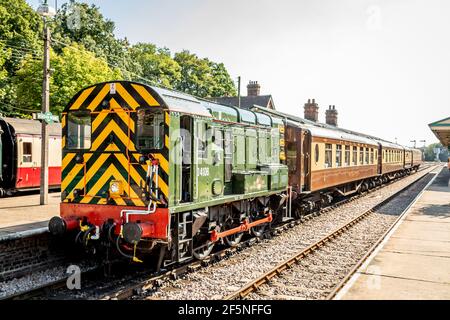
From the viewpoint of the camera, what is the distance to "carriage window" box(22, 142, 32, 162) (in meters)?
17.7

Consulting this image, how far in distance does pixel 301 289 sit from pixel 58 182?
48.4 feet

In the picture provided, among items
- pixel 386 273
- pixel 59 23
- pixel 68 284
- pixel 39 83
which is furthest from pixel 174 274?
pixel 59 23

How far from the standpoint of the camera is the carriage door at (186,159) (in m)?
7.97

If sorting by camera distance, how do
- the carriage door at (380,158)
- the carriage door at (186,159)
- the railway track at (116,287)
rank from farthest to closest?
1. the carriage door at (380,158)
2. the carriage door at (186,159)
3. the railway track at (116,287)

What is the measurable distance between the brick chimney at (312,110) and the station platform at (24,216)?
32252 millimetres

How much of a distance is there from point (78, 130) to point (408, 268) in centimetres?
720

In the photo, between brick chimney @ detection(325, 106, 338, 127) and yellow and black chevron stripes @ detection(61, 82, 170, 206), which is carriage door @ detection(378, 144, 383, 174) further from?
brick chimney @ detection(325, 106, 338, 127)

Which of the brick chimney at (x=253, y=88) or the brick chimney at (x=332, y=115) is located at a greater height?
the brick chimney at (x=253, y=88)

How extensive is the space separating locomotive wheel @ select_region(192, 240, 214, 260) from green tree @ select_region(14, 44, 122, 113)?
1683 centimetres

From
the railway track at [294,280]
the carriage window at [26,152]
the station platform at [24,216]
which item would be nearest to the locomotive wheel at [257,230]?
the railway track at [294,280]

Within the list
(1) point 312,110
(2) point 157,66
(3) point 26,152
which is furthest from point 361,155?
(2) point 157,66

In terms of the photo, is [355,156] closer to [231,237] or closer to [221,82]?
[231,237]

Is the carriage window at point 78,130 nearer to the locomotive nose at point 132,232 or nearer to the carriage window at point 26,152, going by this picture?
the locomotive nose at point 132,232
